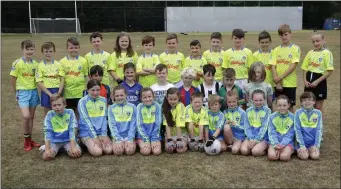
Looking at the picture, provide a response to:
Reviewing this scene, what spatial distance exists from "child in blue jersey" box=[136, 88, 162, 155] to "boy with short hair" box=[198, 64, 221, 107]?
0.76 meters

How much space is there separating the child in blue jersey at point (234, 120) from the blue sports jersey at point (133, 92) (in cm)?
133

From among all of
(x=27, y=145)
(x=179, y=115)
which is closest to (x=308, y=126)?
(x=179, y=115)

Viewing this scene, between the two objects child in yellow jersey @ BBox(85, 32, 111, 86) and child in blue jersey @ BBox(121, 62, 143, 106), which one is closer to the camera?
child in blue jersey @ BBox(121, 62, 143, 106)

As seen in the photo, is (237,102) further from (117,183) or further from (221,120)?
(117,183)

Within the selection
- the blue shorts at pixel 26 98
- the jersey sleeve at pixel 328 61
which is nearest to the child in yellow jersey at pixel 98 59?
the blue shorts at pixel 26 98

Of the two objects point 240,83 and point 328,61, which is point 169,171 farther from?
point 328,61

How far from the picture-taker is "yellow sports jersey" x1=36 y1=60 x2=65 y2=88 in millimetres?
5688

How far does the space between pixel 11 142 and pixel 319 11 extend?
162ft

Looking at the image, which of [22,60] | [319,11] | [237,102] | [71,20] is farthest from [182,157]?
[319,11]

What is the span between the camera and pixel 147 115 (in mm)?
5461

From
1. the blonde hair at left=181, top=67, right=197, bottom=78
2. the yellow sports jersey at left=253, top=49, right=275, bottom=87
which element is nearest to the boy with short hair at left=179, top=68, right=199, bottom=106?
the blonde hair at left=181, top=67, right=197, bottom=78

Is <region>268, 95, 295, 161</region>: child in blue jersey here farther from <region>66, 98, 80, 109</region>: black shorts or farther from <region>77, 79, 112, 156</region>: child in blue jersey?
<region>66, 98, 80, 109</region>: black shorts

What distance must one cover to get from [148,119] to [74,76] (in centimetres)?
135

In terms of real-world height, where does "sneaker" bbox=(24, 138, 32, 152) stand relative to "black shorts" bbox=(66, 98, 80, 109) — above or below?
below
